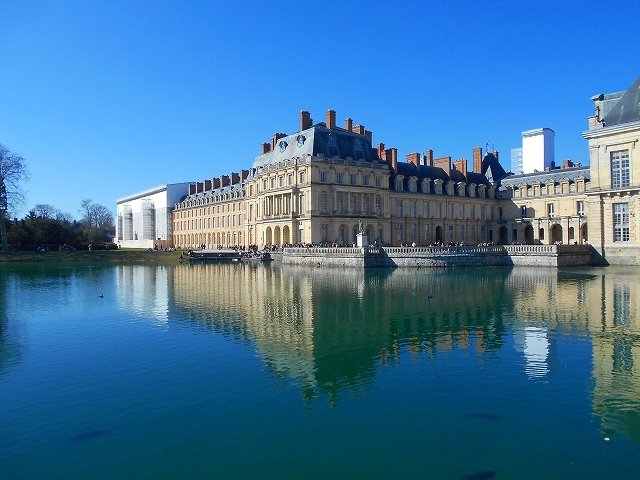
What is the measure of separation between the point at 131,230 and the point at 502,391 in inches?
4111

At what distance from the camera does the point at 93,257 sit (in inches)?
2335

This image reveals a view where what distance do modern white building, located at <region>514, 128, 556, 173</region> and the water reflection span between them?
6061cm

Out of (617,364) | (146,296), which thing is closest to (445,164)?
(146,296)

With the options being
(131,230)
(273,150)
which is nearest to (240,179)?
(273,150)

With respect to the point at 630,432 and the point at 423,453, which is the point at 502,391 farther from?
the point at 423,453

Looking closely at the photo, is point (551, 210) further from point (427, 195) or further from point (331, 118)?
point (331, 118)

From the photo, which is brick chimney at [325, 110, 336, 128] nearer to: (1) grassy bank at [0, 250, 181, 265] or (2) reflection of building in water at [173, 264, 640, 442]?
(1) grassy bank at [0, 250, 181, 265]

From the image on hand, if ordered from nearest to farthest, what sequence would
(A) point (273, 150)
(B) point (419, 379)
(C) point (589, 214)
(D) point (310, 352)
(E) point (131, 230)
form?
(B) point (419, 379), (D) point (310, 352), (C) point (589, 214), (A) point (273, 150), (E) point (131, 230)

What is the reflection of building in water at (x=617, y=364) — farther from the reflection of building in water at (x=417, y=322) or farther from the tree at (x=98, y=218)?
the tree at (x=98, y=218)

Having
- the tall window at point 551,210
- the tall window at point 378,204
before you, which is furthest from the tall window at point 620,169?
the tall window at point 378,204

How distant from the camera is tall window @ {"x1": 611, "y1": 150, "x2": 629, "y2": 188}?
130 ft

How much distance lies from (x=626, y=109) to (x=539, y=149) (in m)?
48.9

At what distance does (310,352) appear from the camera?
12758mm

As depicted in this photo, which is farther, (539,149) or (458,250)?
(539,149)
